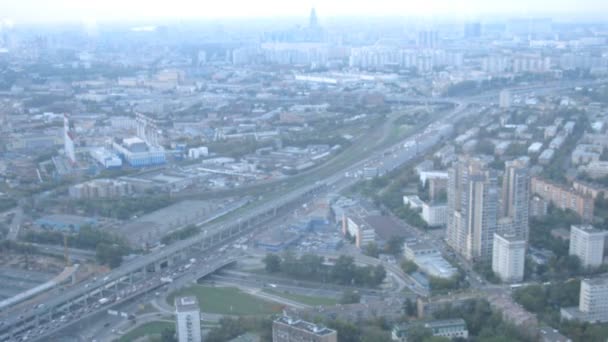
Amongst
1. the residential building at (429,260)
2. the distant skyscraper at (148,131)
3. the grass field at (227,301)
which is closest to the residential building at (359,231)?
the residential building at (429,260)

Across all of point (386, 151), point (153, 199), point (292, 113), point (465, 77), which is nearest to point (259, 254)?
point (153, 199)

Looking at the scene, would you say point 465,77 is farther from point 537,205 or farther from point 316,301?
point 316,301

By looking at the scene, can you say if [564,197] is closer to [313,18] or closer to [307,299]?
[307,299]

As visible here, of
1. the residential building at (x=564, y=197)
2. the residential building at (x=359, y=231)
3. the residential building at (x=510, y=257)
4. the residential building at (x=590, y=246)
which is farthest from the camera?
the residential building at (x=564, y=197)

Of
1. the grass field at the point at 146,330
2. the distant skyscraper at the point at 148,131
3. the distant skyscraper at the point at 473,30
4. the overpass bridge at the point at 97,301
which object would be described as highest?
the distant skyscraper at the point at 473,30

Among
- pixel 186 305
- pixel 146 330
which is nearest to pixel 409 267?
pixel 186 305

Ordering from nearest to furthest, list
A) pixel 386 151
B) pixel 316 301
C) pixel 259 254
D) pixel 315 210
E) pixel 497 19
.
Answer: pixel 316 301 → pixel 259 254 → pixel 315 210 → pixel 386 151 → pixel 497 19

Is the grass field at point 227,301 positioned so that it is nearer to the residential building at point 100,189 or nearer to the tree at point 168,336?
the tree at point 168,336
